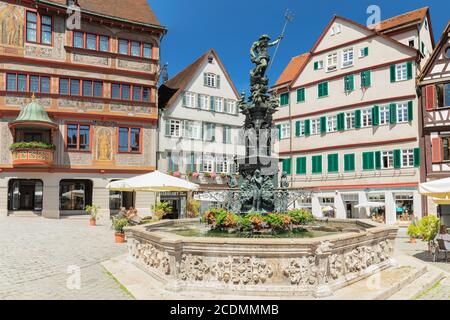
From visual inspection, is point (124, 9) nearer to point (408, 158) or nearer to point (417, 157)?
point (408, 158)

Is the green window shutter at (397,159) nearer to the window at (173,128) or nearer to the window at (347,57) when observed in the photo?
the window at (347,57)

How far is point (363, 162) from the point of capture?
1197 inches

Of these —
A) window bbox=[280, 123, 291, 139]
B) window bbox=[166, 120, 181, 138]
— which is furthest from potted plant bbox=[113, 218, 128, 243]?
window bbox=[280, 123, 291, 139]

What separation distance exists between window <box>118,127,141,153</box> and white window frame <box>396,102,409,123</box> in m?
18.5

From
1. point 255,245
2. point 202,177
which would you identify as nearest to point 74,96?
point 202,177

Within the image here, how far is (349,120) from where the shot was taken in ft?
104

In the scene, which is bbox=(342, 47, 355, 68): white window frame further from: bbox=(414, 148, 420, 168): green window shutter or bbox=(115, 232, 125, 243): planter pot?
bbox=(115, 232, 125, 243): planter pot

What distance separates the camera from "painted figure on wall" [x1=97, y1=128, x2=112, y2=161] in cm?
2947

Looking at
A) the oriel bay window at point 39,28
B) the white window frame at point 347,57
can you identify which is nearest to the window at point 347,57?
the white window frame at point 347,57

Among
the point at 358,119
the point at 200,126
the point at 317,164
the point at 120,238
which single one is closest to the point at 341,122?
the point at 358,119

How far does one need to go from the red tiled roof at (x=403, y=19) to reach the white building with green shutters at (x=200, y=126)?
1303cm
